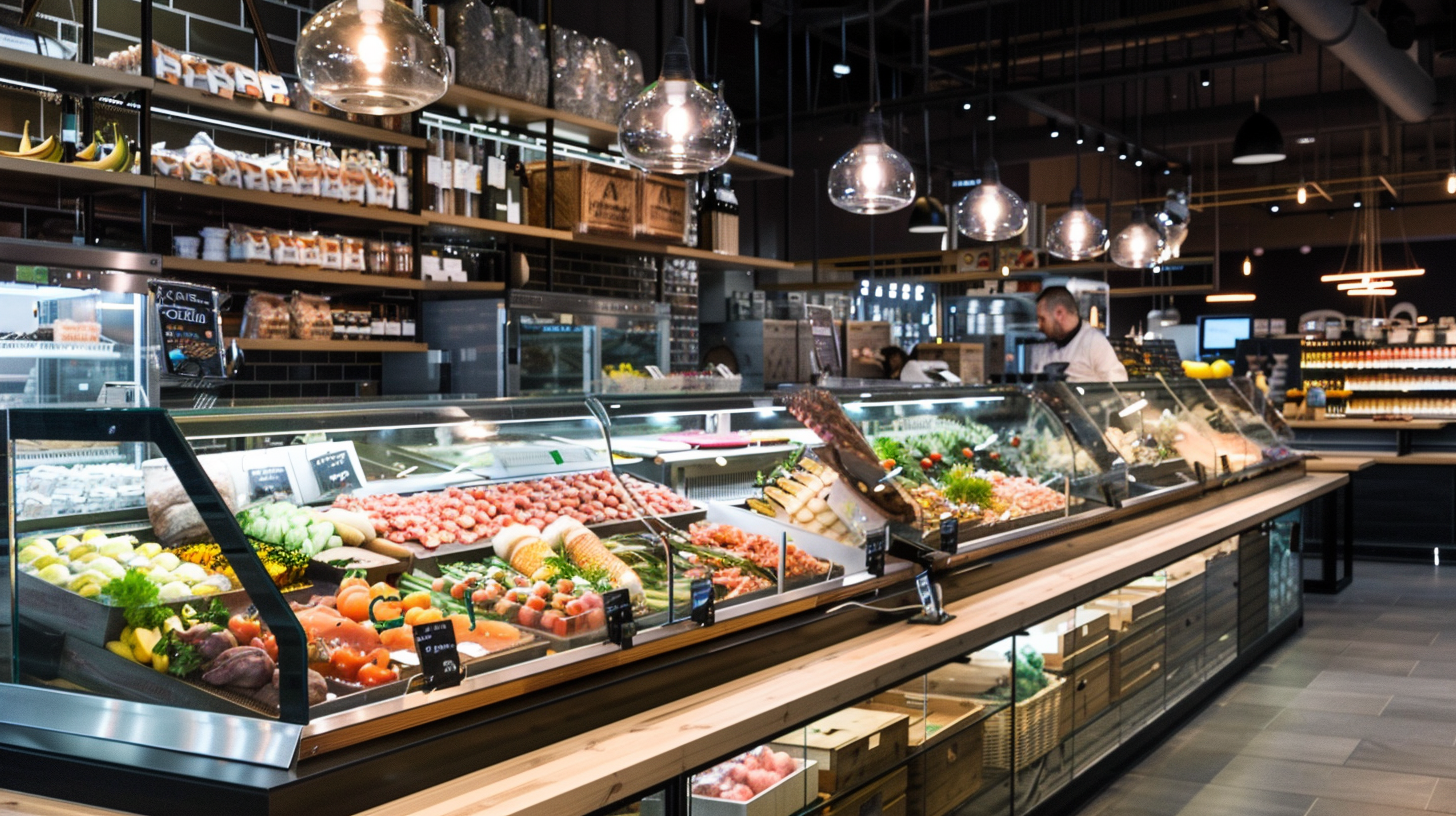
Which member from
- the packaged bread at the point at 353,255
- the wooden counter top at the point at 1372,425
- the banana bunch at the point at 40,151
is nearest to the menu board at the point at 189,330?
the banana bunch at the point at 40,151

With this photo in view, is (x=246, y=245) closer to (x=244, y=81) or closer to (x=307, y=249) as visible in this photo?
(x=307, y=249)

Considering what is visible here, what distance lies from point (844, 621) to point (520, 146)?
466cm

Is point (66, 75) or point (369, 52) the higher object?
point (66, 75)

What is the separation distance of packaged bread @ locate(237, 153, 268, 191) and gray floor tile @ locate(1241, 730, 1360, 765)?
4668mm

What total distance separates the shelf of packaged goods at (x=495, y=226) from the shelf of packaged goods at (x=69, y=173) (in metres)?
1.47

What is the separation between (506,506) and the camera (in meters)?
3.04

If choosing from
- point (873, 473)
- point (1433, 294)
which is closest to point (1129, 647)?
point (873, 473)

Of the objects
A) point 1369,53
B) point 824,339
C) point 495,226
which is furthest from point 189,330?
point 1369,53

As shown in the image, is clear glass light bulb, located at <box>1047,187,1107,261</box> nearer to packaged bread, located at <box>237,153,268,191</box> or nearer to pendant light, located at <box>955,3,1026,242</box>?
pendant light, located at <box>955,3,1026,242</box>

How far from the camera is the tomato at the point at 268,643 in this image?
186cm

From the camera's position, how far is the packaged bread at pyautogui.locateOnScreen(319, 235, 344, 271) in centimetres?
532

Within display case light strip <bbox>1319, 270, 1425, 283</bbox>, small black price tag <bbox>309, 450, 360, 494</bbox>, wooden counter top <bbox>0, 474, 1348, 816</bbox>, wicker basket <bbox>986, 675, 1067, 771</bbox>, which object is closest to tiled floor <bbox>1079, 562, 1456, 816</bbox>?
wicker basket <bbox>986, 675, 1067, 771</bbox>

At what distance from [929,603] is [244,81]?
3633 mm

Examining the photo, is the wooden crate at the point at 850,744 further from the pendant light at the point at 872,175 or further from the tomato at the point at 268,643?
the pendant light at the point at 872,175
